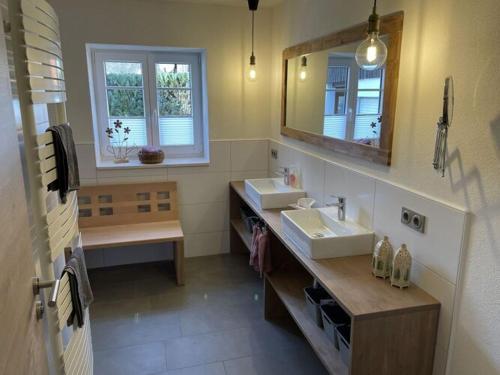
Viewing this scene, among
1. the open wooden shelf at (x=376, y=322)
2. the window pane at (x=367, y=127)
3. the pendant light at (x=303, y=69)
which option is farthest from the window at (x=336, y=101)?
the open wooden shelf at (x=376, y=322)

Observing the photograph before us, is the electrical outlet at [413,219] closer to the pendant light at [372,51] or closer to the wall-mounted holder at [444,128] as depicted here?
the wall-mounted holder at [444,128]

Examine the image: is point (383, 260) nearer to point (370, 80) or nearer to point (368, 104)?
point (368, 104)

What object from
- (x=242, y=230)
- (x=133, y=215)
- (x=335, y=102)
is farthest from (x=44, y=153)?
(x=242, y=230)

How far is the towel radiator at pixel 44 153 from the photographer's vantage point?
1.34 meters

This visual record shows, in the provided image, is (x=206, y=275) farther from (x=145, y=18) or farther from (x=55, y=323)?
(x=145, y=18)

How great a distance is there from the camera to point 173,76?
373 cm

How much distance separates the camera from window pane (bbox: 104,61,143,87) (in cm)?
356

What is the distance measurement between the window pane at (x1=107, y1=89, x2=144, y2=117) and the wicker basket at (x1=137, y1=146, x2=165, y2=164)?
40 cm

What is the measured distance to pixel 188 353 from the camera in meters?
2.47

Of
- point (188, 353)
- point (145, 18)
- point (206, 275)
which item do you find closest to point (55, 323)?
point (188, 353)

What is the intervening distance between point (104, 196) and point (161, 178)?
54 centimetres

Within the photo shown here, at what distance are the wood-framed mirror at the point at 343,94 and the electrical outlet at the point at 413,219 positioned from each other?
1.00ft

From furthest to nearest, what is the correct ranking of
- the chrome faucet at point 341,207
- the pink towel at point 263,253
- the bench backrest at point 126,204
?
the bench backrest at point 126,204 → the pink towel at point 263,253 → the chrome faucet at point 341,207

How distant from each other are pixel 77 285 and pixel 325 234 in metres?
1.41
